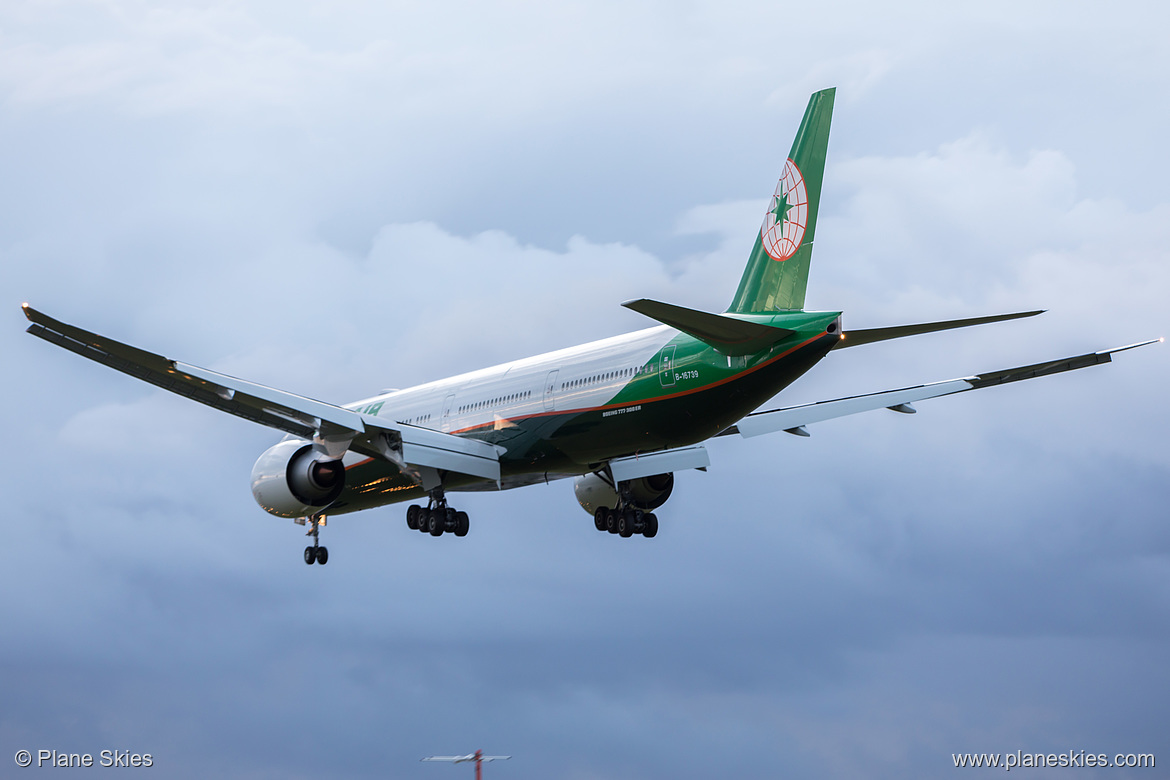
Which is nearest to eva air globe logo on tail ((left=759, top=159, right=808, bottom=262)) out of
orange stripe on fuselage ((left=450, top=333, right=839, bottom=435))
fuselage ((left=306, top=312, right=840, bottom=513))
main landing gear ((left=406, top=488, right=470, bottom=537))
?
fuselage ((left=306, top=312, right=840, bottom=513))

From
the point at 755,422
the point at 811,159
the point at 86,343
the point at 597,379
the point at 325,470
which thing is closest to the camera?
the point at 86,343

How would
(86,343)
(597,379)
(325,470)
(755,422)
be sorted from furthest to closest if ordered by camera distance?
(325,470)
(755,422)
(597,379)
(86,343)

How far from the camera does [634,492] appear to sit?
31.8 m

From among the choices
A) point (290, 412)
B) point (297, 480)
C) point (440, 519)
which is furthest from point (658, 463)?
point (297, 480)

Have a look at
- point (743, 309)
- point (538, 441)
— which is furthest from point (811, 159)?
point (538, 441)

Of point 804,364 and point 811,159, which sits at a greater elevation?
point 811,159

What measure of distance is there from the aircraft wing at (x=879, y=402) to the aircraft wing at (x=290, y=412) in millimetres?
6361

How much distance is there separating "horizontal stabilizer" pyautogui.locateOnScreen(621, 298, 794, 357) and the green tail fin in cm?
128

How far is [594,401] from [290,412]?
6.55 m

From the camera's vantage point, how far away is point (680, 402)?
25812mm

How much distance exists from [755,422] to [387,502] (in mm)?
10573

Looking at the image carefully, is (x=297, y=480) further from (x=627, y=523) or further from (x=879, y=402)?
(x=879, y=402)

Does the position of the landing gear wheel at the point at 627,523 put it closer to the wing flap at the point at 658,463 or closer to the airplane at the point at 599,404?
the airplane at the point at 599,404

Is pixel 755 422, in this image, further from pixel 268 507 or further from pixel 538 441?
pixel 268 507
